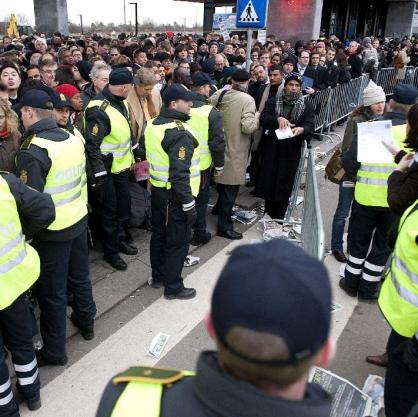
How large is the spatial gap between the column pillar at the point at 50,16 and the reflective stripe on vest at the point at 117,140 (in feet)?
78.0

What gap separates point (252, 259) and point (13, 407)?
2.48 m

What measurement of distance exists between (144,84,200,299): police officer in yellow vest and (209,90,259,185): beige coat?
1.11 m

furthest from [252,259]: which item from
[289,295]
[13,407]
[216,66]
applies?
[216,66]

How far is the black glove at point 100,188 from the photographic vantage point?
4.28 m

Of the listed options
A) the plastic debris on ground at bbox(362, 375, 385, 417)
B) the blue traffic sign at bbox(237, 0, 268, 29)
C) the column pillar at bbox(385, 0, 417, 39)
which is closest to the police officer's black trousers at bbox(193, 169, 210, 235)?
the blue traffic sign at bbox(237, 0, 268, 29)

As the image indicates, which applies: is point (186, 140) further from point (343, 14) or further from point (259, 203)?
point (343, 14)

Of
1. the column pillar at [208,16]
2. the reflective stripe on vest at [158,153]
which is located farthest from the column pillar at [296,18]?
the reflective stripe on vest at [158,153]

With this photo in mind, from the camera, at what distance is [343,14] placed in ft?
103

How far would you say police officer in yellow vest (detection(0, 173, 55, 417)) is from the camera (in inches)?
97.1

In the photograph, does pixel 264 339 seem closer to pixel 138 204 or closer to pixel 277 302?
pixel 277 302

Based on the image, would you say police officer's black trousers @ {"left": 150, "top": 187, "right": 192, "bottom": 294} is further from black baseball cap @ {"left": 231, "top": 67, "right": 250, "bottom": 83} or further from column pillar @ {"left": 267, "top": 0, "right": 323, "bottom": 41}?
column pillar @ {"left": 267, "top": 0, "right": 323, "bottom": 41}

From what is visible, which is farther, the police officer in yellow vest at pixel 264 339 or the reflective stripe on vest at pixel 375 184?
the reflective stripe on vest at pixel 375 184

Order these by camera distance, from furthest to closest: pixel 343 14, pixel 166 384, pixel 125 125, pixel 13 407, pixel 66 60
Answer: pixel 343 14 → pixel 66 60 → pixel 125 125 → pixel 13 407 → pixel 166 384

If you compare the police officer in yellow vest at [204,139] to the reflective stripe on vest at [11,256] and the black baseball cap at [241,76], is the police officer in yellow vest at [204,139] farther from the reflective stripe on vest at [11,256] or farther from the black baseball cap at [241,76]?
the reflective stripe on vest at [11,256]
